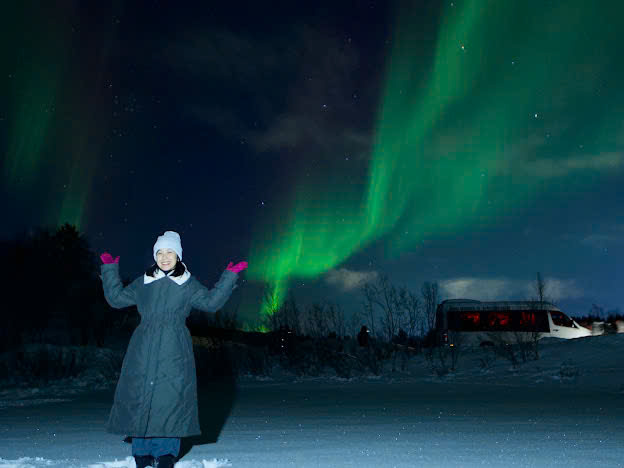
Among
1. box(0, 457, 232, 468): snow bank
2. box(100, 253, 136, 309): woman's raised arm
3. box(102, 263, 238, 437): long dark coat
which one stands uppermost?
box(100, 253, 136, 309): woman's raised arm

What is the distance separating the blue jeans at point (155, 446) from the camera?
473 centimetres

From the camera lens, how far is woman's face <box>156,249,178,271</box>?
16.3ft

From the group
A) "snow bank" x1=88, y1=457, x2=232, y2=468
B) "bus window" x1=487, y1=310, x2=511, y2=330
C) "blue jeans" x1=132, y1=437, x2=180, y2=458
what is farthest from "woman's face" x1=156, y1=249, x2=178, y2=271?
"bus window" x1=487, y1=310, x2=511, y2=330

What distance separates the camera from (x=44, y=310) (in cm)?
4347

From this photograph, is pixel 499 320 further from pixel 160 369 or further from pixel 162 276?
pixel 160 369

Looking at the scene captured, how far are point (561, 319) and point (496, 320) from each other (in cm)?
298

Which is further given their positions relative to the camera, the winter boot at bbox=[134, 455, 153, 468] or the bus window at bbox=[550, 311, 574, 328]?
the bus window at bbox=[550, 311, 574, 328]

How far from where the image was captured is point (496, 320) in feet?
98.6

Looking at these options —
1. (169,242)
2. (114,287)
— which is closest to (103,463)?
(114,287)

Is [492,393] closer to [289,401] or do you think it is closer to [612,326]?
[289,401]

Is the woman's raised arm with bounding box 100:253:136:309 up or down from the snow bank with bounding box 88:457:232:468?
up

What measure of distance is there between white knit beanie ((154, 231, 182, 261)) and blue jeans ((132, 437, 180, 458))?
1.34 meters

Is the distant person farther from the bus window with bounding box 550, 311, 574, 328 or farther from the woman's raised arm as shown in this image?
the woman's raised arm

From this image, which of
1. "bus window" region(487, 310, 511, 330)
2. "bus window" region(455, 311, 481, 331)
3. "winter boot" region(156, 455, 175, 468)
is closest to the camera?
"winter boot" region(156, 455, 175, 468)
